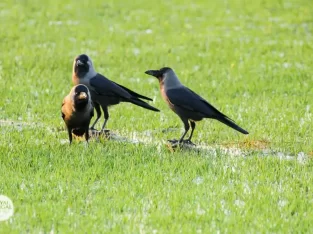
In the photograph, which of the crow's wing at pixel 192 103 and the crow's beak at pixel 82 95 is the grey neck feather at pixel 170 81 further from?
the crow's beak at pixel 82 95

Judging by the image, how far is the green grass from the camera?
26.4ft

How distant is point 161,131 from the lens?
480 inches

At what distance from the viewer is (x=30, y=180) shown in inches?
359

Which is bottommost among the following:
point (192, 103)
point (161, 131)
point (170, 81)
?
point (161, 131)

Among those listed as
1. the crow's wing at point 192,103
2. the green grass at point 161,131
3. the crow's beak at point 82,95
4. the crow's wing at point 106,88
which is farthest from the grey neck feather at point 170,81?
the crow's beak at point 82,95

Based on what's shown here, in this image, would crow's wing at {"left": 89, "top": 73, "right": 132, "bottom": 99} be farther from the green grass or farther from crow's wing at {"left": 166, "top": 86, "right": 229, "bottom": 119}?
crow's wing at {"left": 166, "top": 86, "right": 229, "bottom": 119}

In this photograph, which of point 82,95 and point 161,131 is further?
point 161,131

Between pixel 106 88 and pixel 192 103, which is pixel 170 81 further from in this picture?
pixel 106 88

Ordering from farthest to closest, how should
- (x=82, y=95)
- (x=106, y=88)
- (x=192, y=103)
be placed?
(x=106, y=88), (x=192, y=103), (x=82, y=95)

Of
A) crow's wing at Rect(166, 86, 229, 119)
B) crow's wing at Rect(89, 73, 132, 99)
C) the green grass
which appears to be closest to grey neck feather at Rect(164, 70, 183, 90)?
crow's wing at Rect(166, 86, 229, 119)

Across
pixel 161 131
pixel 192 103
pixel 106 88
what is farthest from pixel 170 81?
pixel 161 131

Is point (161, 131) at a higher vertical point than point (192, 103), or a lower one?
lower

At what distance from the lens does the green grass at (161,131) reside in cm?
804

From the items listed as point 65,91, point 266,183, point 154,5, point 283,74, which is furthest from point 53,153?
point 154,5
